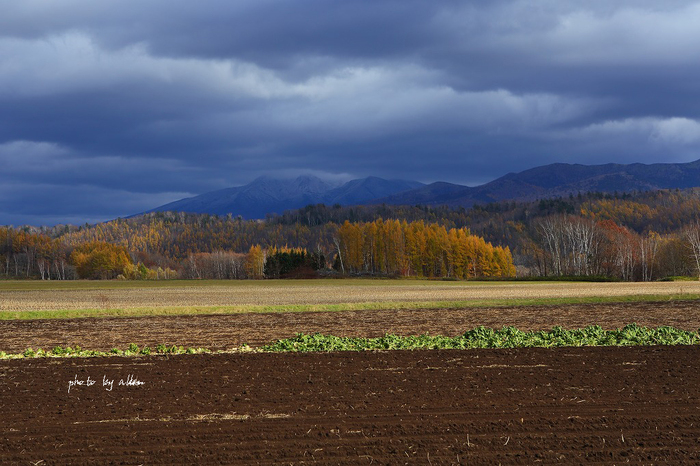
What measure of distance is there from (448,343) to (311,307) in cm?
2359

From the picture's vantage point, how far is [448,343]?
22172 mm

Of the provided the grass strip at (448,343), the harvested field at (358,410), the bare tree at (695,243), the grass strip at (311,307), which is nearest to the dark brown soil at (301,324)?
the grass strip at (448,343)

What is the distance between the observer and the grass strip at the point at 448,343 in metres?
21.3

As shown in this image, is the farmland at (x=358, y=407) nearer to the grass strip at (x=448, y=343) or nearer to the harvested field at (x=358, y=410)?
the harvested field at (x=358, y=410)

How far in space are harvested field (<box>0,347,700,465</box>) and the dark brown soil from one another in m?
7.34

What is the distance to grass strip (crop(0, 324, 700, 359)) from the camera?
838 inches

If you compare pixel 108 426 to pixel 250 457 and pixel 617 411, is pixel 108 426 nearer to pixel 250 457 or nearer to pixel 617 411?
pixel 250 457

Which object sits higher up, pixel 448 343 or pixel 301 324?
pixel 448 343

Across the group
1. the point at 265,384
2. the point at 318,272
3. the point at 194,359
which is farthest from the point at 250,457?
the point at 318,272

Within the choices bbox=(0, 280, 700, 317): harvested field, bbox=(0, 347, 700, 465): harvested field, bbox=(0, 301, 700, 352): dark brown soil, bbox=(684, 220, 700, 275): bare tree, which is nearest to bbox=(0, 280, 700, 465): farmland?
bbox=(0, 347, 700, 465): harvested field

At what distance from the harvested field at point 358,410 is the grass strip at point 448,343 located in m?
2.19

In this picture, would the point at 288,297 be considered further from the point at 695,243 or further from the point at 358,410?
the point at 695,243

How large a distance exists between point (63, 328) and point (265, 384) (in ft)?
68.9
